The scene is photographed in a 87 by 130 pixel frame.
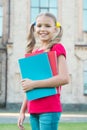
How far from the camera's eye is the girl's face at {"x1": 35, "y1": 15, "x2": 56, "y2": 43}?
3523mm

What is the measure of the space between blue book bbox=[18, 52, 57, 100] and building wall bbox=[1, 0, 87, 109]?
2056 cm

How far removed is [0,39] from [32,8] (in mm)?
2389

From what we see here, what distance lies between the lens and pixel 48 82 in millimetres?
3363

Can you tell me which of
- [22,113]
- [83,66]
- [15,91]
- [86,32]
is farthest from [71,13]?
[22,113]

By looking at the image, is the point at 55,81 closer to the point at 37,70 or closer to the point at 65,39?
the point at 37,70

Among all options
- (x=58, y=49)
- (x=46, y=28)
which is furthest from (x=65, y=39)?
(x=58, y=49)

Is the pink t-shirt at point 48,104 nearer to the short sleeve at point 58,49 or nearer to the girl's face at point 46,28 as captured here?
the short sleeve at point 58,49

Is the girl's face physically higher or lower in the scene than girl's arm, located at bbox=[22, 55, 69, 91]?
higher

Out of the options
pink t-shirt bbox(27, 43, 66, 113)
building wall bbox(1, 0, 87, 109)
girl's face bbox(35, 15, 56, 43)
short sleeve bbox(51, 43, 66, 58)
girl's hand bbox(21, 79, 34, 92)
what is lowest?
building wall bbox(1, 0, 87, 109)

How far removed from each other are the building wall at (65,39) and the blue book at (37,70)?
20557 millimetres

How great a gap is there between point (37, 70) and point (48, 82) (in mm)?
134

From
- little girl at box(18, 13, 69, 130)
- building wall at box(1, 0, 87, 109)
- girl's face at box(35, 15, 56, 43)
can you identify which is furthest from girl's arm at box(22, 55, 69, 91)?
building wall at box(1, 0, 87, 109)

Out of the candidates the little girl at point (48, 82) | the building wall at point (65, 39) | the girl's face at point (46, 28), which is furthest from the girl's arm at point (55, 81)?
the building wall at point (65, 39)

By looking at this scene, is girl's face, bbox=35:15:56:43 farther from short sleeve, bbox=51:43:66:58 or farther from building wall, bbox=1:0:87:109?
building wall, bbox=1:0:87:109
